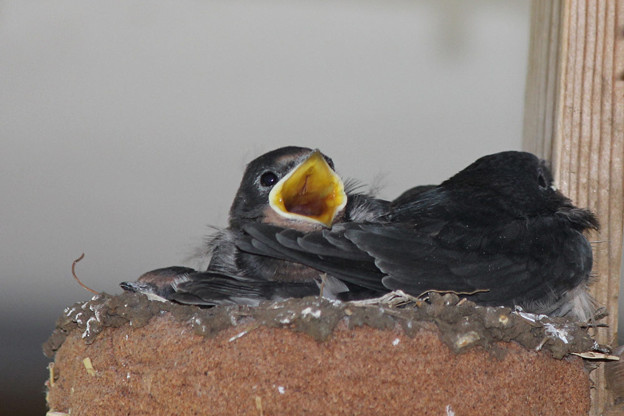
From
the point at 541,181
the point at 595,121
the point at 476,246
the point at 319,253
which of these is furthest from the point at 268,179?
the point at 595,121

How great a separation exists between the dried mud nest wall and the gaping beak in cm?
41

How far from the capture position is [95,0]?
254 cm

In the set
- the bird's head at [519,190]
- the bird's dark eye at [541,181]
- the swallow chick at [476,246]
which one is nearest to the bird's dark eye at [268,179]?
the swallow chick at [476,246]

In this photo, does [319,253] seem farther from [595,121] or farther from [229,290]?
[595,121]

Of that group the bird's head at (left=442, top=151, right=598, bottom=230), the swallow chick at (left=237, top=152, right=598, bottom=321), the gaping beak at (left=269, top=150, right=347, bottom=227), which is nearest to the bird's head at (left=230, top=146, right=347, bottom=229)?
the gaping beak at (left=269, top=150, right=347, bottom=227)

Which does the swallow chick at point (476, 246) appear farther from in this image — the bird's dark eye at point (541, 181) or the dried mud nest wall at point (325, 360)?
the dried mud nest wall at point (325, 360)

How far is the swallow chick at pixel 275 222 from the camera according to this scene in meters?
1.70

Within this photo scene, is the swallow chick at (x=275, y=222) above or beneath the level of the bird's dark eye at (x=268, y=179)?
beneath

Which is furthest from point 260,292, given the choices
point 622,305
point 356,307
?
point 622,305

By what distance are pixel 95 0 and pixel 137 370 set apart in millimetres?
1410

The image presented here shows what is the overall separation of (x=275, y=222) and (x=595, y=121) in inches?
30.1

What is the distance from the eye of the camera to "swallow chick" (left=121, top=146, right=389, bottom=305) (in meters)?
1.70

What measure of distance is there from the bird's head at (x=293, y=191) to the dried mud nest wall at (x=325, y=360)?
41 centimetres

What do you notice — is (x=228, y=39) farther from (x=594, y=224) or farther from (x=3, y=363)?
(x=3, y=363)
